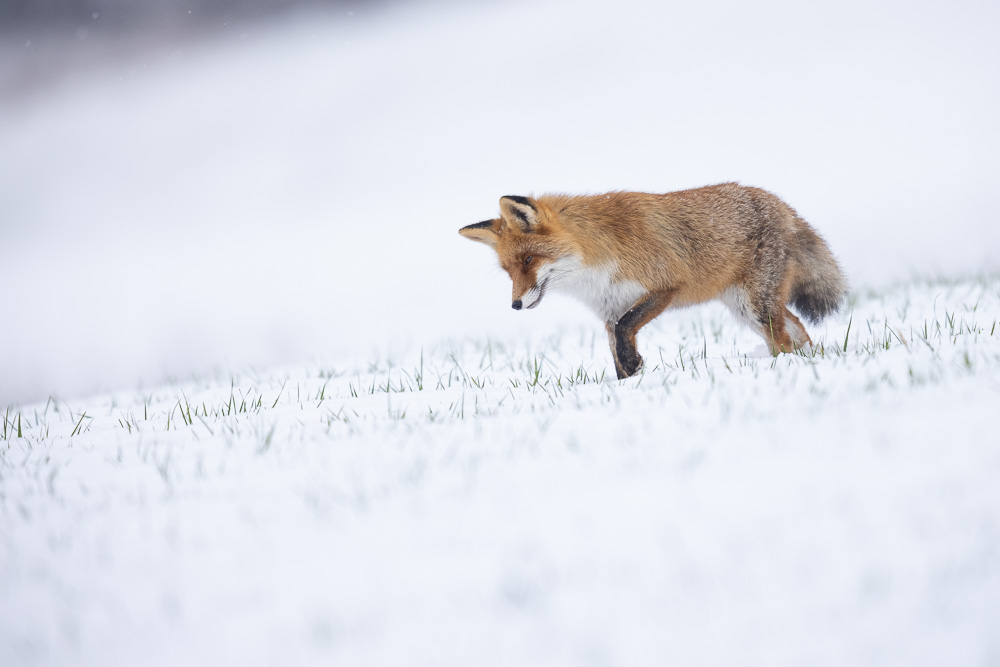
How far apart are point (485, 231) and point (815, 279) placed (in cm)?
316

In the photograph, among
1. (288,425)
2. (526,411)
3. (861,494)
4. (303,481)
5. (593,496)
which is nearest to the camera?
(861,494)

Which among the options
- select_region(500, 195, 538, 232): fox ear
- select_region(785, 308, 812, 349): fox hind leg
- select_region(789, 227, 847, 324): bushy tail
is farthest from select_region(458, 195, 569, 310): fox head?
select_region(789, 227, 847, 324): bushy tail

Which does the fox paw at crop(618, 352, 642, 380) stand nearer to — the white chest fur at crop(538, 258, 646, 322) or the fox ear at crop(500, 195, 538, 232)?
the white chest fur at crop(538, 258, 646, 322)

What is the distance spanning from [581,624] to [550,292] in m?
3.99

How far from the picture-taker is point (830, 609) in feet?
5.33

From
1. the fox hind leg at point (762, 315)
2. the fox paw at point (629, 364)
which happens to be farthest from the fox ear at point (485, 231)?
the fox hind leg at point (762, 315)

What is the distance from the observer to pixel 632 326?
16.9 feet

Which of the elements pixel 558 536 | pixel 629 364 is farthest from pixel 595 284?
pixel 558 536

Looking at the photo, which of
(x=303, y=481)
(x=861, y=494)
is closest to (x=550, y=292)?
(x=303, y=481)

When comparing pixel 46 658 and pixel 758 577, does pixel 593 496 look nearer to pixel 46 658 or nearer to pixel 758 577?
pixel 758 577

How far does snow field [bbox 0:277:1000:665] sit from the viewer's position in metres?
1.63

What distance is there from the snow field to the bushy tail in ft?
8.69

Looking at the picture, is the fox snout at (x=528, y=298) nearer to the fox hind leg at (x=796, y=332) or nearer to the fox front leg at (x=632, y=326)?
the fox front leg at (x=632, y=326)

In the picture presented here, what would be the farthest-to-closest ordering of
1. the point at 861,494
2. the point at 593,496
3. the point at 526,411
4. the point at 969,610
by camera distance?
the point at 526,411 → the point at 593,496 → the point at 861,494 → the point at 969,610
